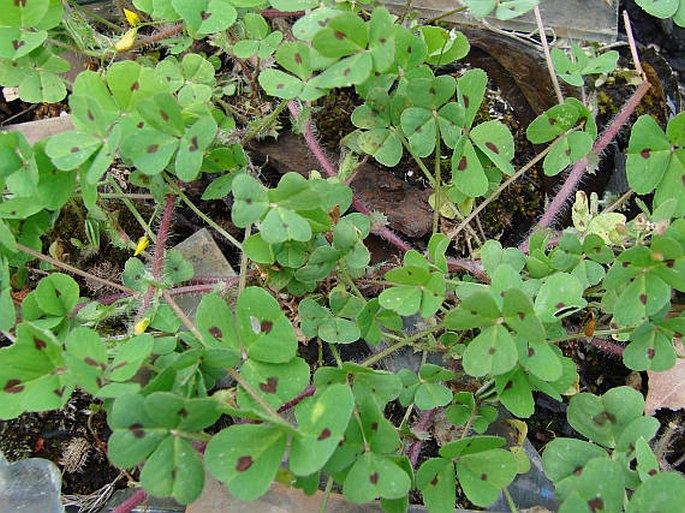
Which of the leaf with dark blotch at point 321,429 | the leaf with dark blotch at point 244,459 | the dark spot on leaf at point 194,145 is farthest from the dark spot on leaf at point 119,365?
the dark spot on leaf at point 194,145

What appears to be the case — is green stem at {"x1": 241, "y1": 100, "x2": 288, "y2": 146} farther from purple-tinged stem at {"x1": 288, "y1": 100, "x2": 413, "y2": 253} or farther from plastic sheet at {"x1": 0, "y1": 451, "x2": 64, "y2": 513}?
plastic sheet at {"x1": 0, "y1": 451, "x2": 64, "y2": 513}

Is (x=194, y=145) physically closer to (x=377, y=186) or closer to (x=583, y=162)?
(x=377, y=186)

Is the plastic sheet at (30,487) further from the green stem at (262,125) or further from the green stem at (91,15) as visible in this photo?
the green stem at (91,15)

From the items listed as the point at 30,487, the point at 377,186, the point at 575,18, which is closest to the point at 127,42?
the point at 377,186

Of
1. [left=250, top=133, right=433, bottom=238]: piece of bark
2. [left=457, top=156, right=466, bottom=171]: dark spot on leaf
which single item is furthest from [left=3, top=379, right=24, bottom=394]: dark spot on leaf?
[left=457, top=156, right=466, bottom=171]: dark spot on leaf

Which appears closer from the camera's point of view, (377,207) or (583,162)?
(583,162)

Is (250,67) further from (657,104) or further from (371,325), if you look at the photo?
(657,104)
